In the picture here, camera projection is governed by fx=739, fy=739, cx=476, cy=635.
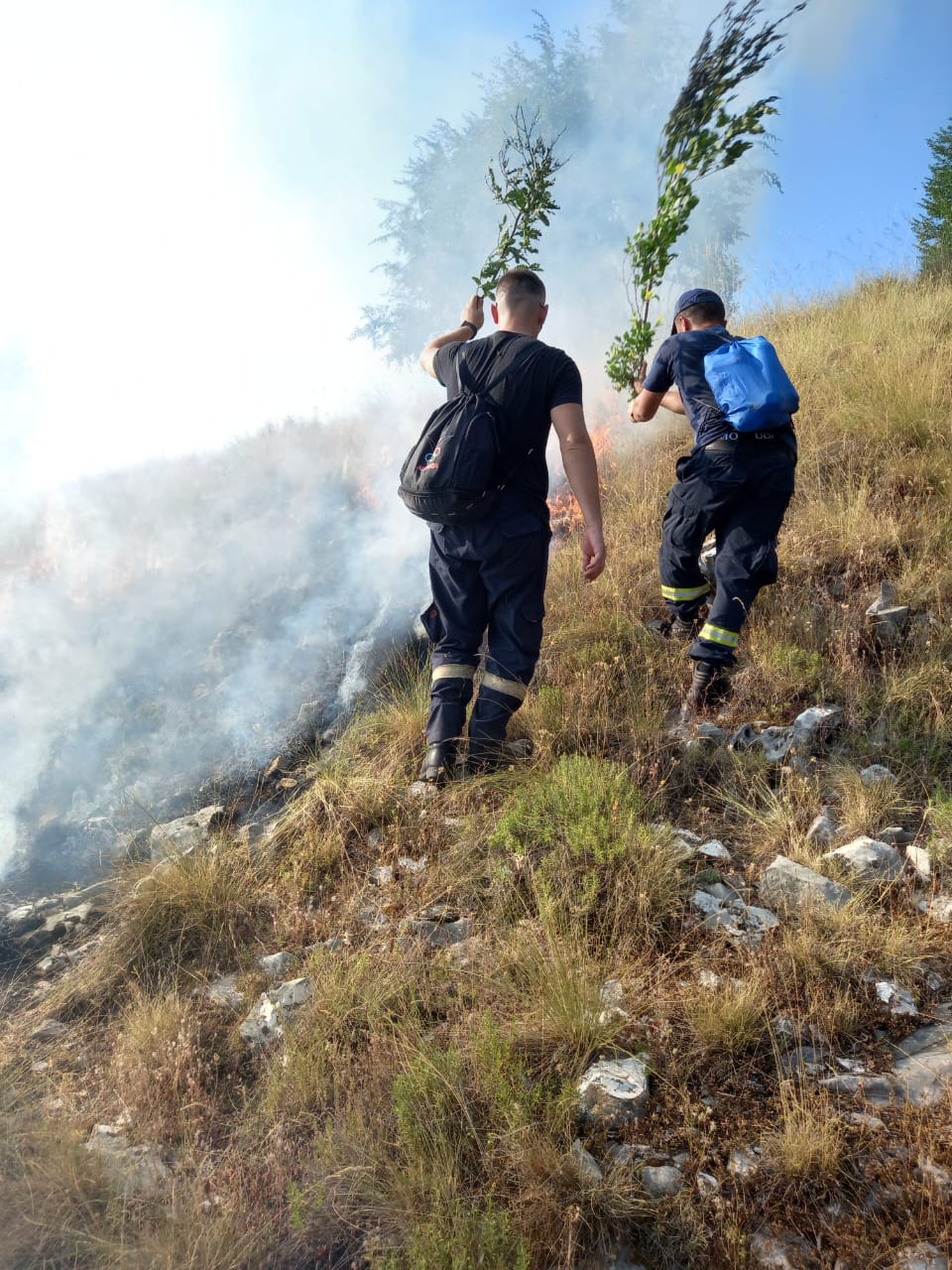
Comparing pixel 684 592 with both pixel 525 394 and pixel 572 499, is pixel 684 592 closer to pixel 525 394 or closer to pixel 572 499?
pixel 525 394

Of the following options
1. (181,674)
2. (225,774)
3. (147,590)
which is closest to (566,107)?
(147,590)

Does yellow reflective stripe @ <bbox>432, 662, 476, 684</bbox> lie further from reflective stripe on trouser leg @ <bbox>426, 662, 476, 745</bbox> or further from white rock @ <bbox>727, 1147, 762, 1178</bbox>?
white rock @ <bbox>727, 1147, 762, 1178</bbox>

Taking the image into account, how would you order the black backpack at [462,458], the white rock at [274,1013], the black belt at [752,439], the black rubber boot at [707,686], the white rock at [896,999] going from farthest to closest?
1. the black rubber boot at [707,686]
2. the black belt at [752,439]
3. the black backpack at [462,458]
4. the white rock at [274,1013]
5. the white rock at [896,999]

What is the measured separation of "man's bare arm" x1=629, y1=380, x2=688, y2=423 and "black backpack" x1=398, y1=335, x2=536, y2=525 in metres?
1.01

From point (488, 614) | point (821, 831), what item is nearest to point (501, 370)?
point (488, 614)

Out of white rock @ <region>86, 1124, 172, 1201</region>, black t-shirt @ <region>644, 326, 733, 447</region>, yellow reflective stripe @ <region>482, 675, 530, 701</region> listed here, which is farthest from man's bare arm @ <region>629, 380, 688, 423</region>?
white rock @ <region>86, 1124, 172, 1201</region>

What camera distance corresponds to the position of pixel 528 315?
347 cm

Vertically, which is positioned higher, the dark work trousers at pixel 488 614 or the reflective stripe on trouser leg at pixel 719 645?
the dark work trousers at pixel 488 614

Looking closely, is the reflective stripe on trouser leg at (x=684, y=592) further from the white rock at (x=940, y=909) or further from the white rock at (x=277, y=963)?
the white rock at (x=277, y=963)

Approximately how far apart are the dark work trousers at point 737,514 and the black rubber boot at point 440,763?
1.36m

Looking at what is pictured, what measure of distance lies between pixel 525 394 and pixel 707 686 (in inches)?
68.4

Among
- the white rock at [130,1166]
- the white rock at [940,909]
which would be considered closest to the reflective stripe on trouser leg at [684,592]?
the white rock at [940,909]

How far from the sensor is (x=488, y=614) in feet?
11.8

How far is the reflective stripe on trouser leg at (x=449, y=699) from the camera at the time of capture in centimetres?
354
